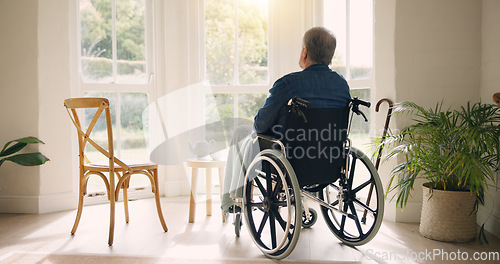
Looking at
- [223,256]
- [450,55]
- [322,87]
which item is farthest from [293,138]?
[450,55]

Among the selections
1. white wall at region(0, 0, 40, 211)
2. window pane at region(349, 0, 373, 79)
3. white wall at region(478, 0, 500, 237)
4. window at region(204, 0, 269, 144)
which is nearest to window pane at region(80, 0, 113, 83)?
white wall at region(0, 0, 40, 211)

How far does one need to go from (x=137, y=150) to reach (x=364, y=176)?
195 cm

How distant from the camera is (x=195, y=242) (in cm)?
245

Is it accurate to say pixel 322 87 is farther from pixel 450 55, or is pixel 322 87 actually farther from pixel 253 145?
pixel 450 55

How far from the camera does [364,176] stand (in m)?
3.39

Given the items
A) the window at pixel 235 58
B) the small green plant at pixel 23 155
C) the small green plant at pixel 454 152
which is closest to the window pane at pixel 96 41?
the small green plant at pixel 23 155

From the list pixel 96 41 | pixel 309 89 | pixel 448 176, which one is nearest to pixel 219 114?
pixel 96 41

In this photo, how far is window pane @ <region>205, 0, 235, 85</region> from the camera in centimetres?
377

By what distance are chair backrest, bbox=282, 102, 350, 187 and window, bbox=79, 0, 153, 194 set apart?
200 centimetres

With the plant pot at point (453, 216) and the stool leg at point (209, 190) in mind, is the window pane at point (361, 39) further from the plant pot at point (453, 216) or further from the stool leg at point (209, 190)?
the stool leg at point (209, 190)

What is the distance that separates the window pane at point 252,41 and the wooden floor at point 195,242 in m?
1.38

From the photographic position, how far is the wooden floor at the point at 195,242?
2.22 meters

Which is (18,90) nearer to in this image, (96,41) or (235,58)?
(96,41)

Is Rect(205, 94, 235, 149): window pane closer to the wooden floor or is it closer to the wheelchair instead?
the wooden floor
